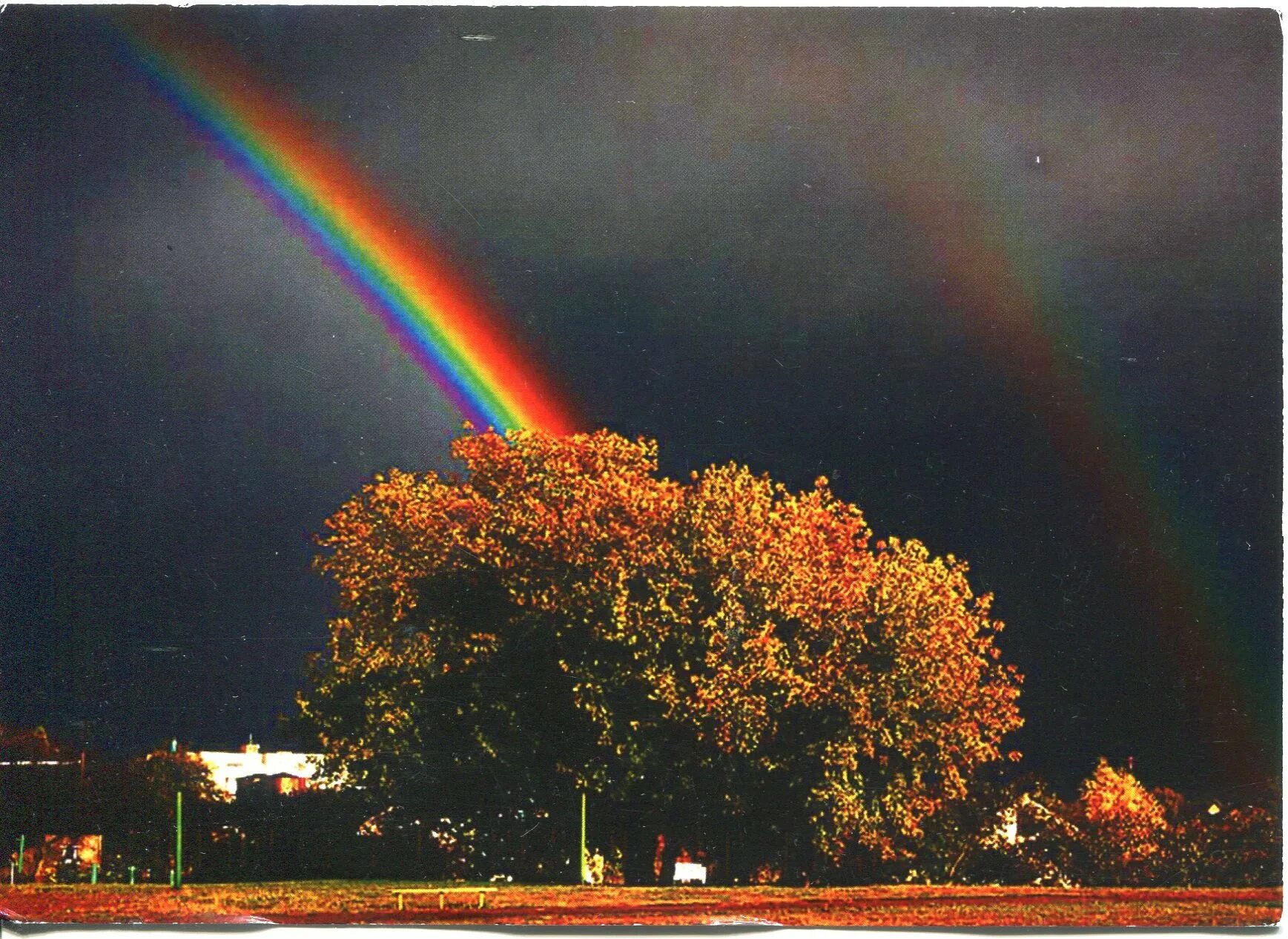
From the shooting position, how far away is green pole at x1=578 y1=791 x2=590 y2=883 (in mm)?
7805

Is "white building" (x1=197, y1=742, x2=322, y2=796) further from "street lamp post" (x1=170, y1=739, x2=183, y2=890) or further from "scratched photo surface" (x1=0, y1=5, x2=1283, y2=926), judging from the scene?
"street lamp post" (x1=170, y1=739, x2=183, y2=890)

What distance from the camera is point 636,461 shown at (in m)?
8.02

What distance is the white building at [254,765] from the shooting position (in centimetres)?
774

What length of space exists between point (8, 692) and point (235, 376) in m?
2.04

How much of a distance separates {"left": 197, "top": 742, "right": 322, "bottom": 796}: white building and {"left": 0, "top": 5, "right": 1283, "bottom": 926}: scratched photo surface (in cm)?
2

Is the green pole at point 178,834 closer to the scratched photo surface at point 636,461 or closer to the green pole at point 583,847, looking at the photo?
the scratched photo surface at point 636,461

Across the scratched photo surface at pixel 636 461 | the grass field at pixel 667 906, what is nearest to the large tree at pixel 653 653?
the scratched photo surface at pixel 636 461

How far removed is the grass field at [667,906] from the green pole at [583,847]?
0.12 meters

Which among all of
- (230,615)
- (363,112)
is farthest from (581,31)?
(230,615)

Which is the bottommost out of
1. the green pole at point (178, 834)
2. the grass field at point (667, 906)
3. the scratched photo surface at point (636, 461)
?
the grass field at point (667, 906)

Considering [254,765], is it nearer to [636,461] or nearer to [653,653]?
[653,653]

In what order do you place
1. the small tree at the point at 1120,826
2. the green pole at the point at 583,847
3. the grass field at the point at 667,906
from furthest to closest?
the green pole at the point at 583,847 < the small tree at the point at 1120,826 < the grass field at the point at 667,906

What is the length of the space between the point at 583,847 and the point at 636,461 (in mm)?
2037

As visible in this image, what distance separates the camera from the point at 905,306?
7.89 metres
